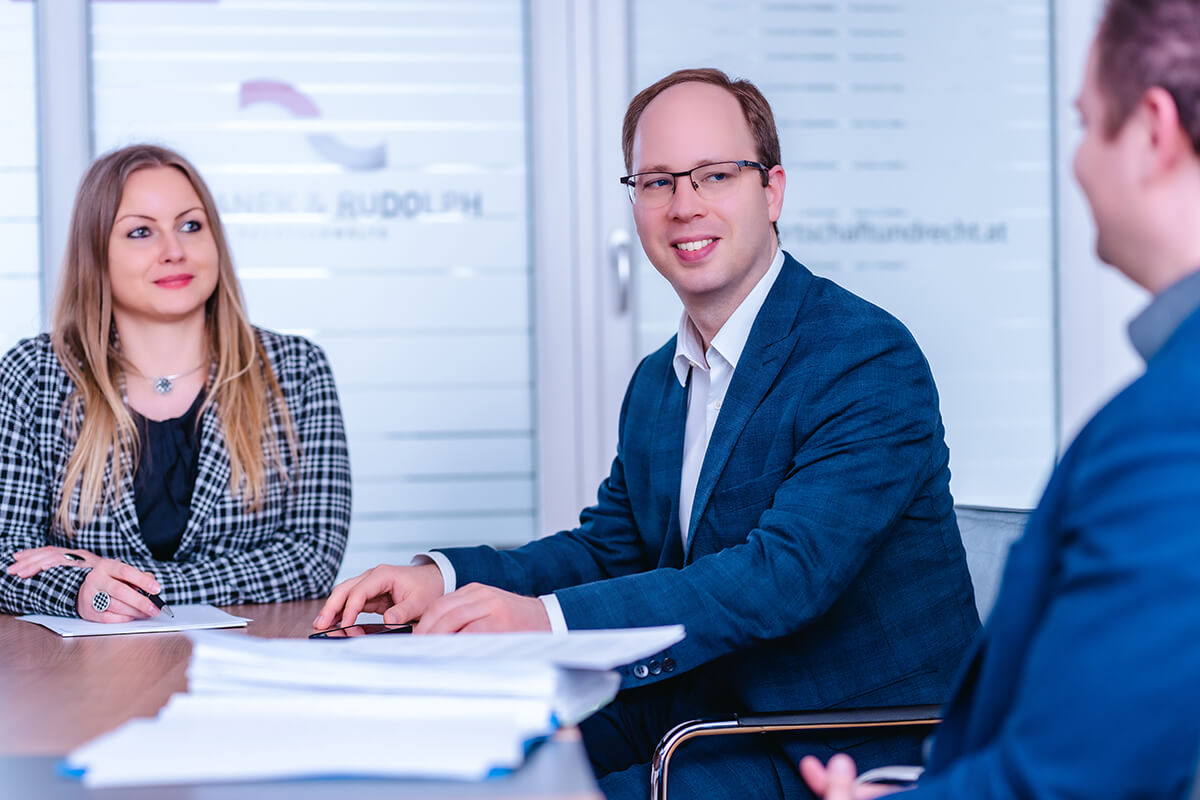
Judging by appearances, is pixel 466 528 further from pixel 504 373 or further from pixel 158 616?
pixel 158 616

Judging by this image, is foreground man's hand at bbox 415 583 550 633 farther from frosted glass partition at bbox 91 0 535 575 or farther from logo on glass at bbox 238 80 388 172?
logo on glass at bbox 238 80 388 172

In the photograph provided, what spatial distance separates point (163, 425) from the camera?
7.38ft

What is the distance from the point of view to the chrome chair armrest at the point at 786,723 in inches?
55.1

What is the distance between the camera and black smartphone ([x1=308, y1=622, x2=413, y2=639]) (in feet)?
4.88

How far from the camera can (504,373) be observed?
11.1 ft

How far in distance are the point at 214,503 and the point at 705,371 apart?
35.8 inches

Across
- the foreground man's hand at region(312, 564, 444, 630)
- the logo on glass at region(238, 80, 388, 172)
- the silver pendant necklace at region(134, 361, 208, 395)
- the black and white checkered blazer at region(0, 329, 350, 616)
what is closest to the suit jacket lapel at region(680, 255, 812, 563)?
the foreground man's hand at region(312, 564, 444, 630)

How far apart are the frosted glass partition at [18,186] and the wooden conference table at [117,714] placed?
5.42ft

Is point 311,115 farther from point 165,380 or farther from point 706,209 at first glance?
point 706,209

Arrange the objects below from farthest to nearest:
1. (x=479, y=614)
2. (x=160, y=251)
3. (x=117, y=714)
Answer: (x=160, y=251) → (x=479, y=614) → (x=117, y=714)

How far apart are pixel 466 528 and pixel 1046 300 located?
1.83 metres

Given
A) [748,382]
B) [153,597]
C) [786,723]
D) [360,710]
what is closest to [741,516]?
[748,382]

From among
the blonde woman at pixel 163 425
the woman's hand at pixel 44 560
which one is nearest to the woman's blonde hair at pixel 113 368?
the blonde woman at pixel 163 425

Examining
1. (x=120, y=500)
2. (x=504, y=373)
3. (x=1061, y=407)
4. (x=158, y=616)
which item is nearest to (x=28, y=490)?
(x=120, y=500)
